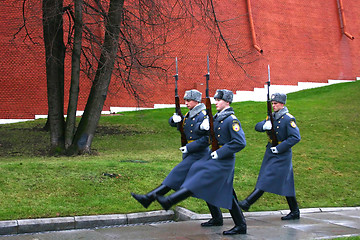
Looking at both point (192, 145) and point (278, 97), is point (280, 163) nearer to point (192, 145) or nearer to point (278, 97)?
point (278, 97)

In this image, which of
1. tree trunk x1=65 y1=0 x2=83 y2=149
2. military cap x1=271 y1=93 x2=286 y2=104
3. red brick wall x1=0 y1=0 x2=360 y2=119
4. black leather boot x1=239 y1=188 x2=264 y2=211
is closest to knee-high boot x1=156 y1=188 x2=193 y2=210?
black leather boot x1=239 y1=188 x2=264 y2=211

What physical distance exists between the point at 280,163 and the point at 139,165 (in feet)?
12.2

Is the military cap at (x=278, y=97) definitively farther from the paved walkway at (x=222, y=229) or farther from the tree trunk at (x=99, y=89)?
the tree trunk at (x=99, y=89)

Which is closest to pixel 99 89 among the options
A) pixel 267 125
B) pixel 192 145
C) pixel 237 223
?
pixel 267 125

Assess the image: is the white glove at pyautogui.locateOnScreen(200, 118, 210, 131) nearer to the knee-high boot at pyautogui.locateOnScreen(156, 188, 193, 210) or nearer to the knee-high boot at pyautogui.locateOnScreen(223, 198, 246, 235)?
the knee-high boot at pyautogui.locateOnScreen(156, 188, 193, 210)

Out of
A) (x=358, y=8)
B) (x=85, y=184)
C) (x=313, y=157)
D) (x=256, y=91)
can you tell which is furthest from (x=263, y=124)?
(x=358, y=8)

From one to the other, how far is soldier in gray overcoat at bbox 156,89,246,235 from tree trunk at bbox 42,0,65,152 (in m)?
7.58

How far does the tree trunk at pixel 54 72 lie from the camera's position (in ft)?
46.5

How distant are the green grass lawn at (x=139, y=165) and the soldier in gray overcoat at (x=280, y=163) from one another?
1035 millimetres

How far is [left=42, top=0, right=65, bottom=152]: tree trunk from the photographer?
46.5 ft

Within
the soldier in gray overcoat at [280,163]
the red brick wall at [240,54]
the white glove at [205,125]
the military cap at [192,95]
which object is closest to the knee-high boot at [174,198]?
the white glove at [205,125]

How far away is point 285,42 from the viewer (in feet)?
96.5

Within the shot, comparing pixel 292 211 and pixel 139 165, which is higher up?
pixel 139 165

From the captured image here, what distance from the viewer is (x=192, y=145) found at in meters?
7.53
